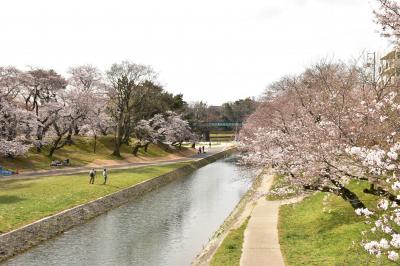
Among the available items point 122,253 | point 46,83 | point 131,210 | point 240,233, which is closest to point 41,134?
point 46,83

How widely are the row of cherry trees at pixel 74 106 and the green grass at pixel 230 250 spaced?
93.4 feet

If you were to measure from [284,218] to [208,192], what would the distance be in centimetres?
1980

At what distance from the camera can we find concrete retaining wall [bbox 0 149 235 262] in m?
24.1

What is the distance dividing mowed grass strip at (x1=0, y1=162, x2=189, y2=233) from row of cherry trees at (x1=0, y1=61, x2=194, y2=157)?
6.38 meters

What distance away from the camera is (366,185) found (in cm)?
2594

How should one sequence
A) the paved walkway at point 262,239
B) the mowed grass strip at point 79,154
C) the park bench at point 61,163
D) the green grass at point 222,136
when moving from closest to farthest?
the paved walkway at point 262,239, the mowed grass strip at point 79,154, the park bench at point 61,163, the green grass at point 222,136

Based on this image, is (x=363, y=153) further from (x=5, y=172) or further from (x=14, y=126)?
(x=14, y=126)

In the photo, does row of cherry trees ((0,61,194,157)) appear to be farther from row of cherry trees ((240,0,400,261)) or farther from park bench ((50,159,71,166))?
row of cherry trees ((240,0,400,261))

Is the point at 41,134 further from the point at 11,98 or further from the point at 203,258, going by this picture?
the point at 203,258

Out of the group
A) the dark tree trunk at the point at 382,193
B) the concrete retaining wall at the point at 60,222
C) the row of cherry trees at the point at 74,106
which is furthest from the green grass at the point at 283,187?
the row of cherry trees at the point at 74,106

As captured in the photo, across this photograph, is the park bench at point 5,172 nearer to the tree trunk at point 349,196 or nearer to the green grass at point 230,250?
the green grass at point 230,250

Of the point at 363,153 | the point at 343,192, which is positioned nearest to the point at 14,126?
the point at 343,192

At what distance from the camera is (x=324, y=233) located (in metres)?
20.8

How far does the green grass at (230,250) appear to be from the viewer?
1877 centimetres
